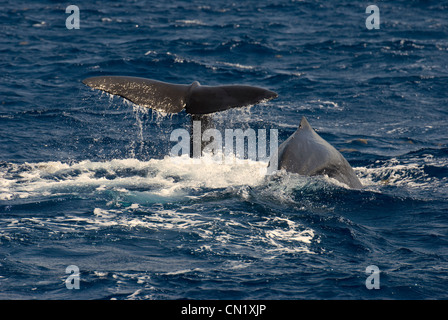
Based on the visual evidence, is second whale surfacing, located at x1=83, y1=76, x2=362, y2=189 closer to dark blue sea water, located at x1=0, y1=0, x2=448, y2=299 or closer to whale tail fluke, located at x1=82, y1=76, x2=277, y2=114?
whale tail fluke, located at x1=82, y1=76, x2=277, y2=114

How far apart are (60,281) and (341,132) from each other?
1106 centimetres

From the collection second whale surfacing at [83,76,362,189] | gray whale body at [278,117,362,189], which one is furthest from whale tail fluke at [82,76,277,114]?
gray whale body at [278,117,362,189]

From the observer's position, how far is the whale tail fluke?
1216 centimetres

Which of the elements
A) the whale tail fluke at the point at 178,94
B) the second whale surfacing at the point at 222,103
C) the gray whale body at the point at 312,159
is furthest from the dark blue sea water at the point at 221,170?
the whale tail fluke at the point at 178,94

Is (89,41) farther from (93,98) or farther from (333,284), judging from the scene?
(333,284)

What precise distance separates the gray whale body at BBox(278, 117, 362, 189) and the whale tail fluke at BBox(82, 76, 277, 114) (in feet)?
5.19

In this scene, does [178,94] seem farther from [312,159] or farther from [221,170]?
[312,159]

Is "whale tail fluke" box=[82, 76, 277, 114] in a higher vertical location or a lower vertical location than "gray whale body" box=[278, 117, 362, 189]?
higher

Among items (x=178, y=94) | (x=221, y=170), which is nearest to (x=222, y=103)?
(x=178, y=94)

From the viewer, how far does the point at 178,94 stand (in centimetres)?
1292

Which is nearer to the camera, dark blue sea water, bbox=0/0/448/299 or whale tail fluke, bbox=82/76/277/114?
dark blue sea water, bbox=0/0/448/299

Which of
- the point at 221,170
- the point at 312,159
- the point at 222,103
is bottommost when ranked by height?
the point at 221,170

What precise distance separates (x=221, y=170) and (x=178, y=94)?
221cm

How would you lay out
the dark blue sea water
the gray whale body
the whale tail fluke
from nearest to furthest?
the dark blue sea water → the whale tail fluke → the gray whale body
